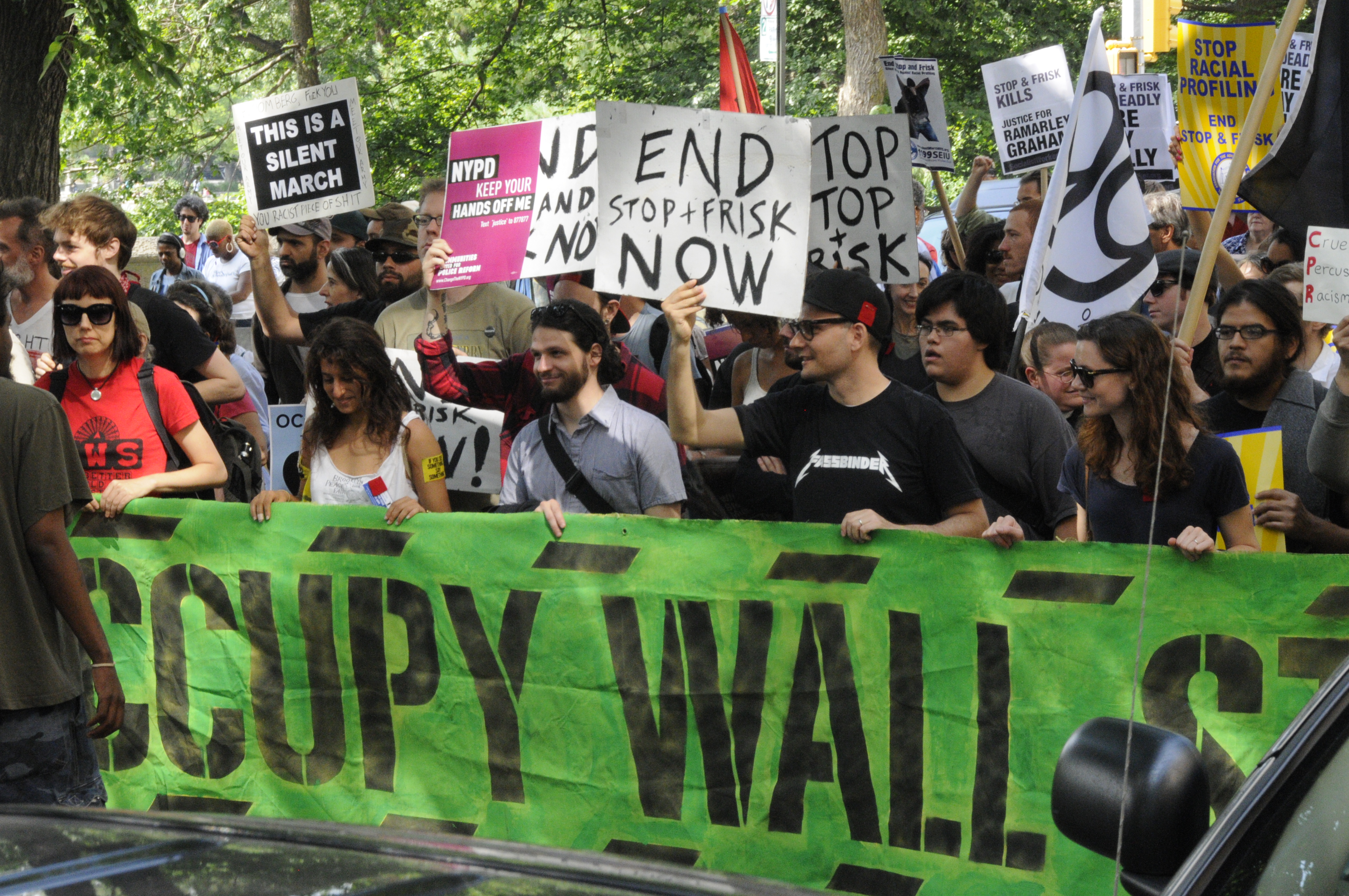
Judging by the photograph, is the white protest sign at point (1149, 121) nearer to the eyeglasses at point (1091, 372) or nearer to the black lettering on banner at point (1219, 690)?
the eyeglasses at point (1091, 372)

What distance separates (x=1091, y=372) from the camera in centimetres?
428

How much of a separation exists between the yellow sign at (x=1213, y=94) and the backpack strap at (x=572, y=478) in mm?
4699

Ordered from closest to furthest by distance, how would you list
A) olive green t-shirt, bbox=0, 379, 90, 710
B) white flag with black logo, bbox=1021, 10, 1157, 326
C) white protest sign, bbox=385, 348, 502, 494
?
olive green t-shirt, bbox=0, 379, 90, 710 → white flag with black logo, bbox=1021, 10, 1157, 326 → white protest sign, bbox=385, 348, 502, 494

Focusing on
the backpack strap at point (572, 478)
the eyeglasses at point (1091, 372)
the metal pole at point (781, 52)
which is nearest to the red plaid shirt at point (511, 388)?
the backpack strap at point (572, 478)

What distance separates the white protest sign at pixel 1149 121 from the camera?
8.90 m

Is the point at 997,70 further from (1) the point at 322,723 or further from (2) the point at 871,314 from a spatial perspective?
(1) the point at 322,723

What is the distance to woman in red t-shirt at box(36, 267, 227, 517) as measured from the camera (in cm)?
491

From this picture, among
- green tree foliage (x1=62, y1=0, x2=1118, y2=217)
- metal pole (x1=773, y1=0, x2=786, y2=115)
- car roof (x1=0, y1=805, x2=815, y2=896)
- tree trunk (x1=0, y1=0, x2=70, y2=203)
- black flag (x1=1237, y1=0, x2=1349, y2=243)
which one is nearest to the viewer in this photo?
car roof (x1=0, y1=805, x2=815, y2=896)

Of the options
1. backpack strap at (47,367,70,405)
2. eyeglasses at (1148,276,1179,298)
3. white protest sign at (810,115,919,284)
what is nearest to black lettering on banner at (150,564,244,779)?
backpack strap at (47,367,70,405)

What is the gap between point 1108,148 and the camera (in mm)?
5570

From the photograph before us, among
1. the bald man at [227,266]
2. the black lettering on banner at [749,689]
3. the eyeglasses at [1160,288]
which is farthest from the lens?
the bald man at [227,266]

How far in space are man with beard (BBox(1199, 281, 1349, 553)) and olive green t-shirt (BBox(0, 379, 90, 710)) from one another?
349 cm

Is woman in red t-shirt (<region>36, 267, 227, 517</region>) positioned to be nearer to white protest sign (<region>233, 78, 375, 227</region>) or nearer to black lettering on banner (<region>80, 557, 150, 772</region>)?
black lettering on banner (<region>80, 557, 150, 772</region>)

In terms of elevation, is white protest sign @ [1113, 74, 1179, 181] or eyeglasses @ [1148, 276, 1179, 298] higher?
white protest sign @ [1113, 74, 1179, 181]
